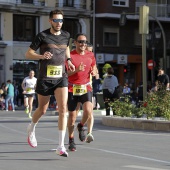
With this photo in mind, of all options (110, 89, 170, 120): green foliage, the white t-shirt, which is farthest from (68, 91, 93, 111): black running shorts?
the white t-shirt

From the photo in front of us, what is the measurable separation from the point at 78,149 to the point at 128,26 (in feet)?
140

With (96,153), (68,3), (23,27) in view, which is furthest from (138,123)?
(68,3)

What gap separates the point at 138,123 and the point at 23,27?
3278 centimetres

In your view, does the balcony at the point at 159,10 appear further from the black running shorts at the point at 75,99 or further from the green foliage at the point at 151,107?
the black running shorts at the point at 75,99

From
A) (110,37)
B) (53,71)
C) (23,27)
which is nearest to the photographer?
(53,71)

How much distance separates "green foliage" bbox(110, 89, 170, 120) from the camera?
17172mm

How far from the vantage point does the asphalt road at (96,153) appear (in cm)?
901

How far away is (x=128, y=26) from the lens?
53375 mm

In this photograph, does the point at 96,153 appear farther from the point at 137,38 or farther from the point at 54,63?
the point at 137,38

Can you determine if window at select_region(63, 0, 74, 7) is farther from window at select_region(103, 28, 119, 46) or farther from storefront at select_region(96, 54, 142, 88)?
storefront at select_region(96, 54, 142, 88)

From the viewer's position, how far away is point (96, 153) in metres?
10.7

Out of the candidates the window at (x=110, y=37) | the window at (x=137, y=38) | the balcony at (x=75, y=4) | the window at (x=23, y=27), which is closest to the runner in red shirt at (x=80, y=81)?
the window at (x=23, y=27)

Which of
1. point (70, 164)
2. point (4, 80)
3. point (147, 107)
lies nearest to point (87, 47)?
point (70, 164)

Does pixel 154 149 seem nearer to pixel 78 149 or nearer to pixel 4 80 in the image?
pixel 78 149
